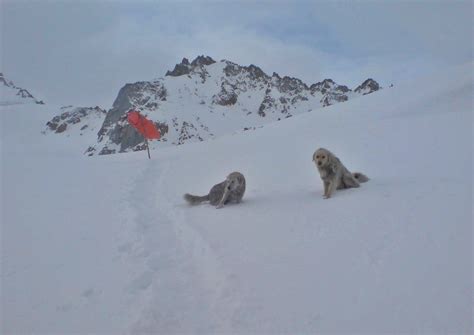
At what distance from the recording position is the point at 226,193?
934 cm

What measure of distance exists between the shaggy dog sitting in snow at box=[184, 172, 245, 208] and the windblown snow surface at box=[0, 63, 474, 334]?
11.5 inches

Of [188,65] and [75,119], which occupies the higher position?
[188,65]

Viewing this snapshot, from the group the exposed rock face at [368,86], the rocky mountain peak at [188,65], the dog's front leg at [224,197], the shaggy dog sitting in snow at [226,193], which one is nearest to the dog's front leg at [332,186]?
the shaggy dog sitting in snow at [226,193]

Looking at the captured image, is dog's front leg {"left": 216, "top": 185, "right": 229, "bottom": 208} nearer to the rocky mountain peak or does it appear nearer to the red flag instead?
the red flag

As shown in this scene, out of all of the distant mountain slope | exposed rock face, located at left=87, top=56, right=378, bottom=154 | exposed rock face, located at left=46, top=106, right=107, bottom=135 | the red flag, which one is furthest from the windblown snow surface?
the distant mountain slope

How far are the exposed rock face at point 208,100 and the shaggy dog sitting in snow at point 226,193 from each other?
93.1m

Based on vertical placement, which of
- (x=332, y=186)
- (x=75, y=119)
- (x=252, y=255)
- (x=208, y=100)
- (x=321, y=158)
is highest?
(x=208, y=100)

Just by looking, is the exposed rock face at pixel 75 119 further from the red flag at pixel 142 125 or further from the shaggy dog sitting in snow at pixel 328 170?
the shaggy dog sitting in snow at pixel 328 170

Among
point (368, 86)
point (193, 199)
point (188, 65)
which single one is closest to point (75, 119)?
point (188, 65)

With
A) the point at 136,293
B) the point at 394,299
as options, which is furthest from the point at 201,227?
the point at 394,299

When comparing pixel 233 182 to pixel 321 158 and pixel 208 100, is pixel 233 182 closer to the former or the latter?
pixel 321 158

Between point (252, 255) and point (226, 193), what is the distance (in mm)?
3858

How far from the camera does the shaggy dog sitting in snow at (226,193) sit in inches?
369

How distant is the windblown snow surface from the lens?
3.95 metres
